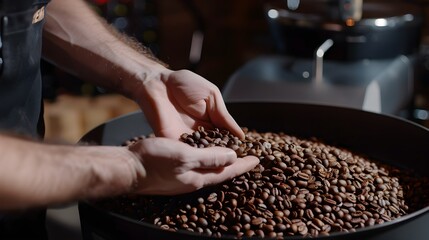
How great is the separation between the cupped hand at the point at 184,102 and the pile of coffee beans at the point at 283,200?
0.31 feet

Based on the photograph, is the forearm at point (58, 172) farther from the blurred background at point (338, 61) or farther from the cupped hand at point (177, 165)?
the blurred background at point (338, 61)

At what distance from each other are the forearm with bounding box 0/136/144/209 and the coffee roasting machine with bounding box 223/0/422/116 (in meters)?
1.08

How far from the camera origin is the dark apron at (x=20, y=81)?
121 cm

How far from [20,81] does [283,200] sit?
60 cm

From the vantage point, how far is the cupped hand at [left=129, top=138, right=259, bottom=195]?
99 cm

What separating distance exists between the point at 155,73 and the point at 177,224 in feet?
1.44

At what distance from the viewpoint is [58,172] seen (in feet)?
3.06

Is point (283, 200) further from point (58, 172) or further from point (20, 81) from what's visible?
point (20, 81)

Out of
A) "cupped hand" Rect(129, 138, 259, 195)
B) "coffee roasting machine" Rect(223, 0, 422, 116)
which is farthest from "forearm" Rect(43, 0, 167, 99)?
"coffee roasting machine" Rect(223, 0, 422, 116)

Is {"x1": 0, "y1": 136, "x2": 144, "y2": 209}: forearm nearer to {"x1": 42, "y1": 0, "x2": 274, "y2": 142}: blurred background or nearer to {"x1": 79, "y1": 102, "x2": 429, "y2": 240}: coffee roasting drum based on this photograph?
{"x1": 79, "y1": 102, "x2": 429, "y2": 240}: coffee roasting drum

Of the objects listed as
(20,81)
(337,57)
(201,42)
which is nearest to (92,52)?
(20,81)

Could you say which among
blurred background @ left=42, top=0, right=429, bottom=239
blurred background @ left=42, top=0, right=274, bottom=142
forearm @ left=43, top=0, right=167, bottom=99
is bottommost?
blurred background @ left=42, top=0, right=274, bottom=142

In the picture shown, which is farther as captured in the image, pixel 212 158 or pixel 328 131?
pixel 328 131

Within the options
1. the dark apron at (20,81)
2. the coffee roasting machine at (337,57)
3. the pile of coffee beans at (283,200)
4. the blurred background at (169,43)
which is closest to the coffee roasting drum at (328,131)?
the pile of coffee beans at (283,200)
